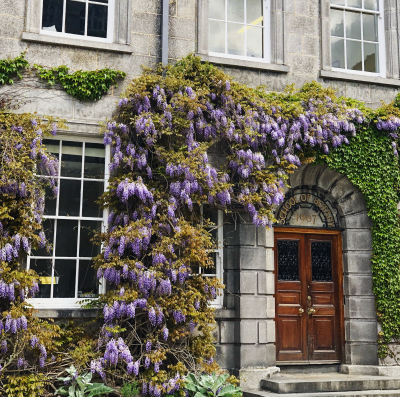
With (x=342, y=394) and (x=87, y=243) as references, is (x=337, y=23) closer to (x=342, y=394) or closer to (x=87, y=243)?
(x=87, y=243)

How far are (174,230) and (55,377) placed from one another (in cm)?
269

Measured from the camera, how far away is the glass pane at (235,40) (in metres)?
10.9

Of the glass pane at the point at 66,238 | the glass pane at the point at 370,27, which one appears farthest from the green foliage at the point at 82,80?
the glass pane at the point at 370,27

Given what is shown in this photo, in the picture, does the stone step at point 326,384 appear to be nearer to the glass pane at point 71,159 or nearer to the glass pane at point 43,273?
the glass pane at point 43,273

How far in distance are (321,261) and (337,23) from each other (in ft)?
15.1

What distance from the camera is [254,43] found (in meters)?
11.1

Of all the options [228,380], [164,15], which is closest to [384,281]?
[228,380]

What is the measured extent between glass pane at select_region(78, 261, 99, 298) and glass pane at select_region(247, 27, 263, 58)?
4.83 metres

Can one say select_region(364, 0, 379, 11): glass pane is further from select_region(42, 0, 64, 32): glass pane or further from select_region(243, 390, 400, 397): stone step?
select_region(243, 390, 400, 397): stone step

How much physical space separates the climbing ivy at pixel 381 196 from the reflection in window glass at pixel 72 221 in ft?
13.2

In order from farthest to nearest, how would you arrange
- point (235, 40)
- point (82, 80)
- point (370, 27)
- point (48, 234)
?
point (370, 27) → point (235, 40) → point (82, 80) → point (48, 234)

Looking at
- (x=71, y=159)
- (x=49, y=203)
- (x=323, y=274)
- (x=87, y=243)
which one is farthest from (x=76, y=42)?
(x=323, y=274)

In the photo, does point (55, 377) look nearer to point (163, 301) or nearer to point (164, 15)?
point (163, 301)

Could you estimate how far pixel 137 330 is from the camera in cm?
915
